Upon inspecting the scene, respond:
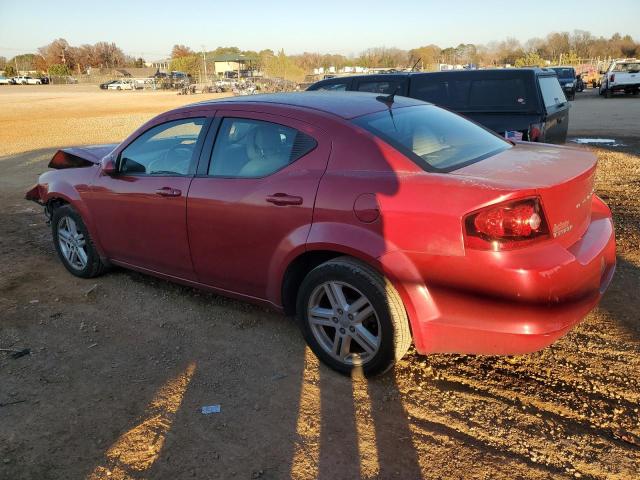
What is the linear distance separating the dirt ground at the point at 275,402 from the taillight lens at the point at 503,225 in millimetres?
927

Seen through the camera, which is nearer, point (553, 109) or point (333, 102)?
point (333, 102)

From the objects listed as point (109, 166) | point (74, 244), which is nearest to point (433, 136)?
point (109, 166)

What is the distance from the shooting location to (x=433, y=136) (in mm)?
3432

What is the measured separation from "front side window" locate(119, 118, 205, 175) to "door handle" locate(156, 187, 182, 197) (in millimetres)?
134

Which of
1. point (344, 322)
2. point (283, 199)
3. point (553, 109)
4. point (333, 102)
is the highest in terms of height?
point (333, 102)

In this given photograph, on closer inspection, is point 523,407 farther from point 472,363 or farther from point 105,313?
point 105,313

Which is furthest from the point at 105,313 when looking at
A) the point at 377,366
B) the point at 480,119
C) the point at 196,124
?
the point at 480,119

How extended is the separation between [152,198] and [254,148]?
953mm

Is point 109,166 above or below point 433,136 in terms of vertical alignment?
below

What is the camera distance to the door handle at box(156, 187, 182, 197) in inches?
148

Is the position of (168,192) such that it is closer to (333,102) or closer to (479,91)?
(333,102)

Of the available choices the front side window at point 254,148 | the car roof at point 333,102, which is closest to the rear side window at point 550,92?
the car roof at point 333,102

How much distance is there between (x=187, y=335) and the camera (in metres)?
3.83

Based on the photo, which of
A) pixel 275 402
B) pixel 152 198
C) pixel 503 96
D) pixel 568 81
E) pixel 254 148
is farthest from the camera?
pixel 568 81
